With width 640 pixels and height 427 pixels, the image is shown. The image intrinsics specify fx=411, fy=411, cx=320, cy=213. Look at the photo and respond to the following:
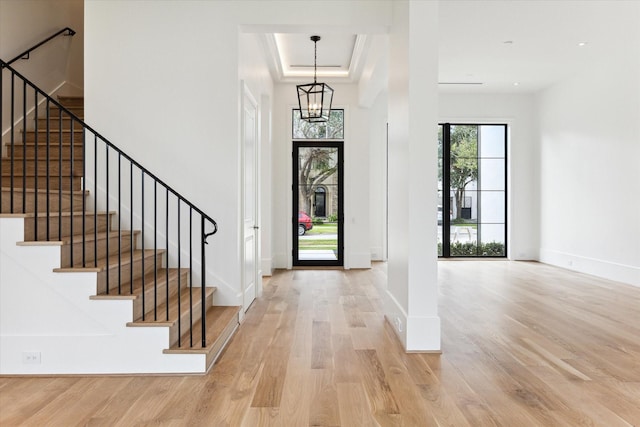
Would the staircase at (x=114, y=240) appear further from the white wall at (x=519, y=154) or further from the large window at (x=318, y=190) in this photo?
the white wall at (x=519, y=154)

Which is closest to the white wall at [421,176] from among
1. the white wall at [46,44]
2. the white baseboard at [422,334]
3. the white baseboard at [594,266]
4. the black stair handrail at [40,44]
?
the white baseboard at [422,334]

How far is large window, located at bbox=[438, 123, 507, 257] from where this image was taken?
8.62m

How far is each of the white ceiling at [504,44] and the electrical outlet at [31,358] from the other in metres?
3.73

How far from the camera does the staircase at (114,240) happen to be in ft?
9.36

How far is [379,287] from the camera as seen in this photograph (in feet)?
18.9

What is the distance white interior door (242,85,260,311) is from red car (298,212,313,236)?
231cm

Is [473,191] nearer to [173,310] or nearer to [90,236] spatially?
[173,310]

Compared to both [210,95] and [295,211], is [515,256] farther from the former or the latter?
[210,95]

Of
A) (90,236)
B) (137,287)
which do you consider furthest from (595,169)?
(90,236)

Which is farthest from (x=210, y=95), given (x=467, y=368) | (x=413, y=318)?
(x=467, y=368)

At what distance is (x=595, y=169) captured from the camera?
6.58 m

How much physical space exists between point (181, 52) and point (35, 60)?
205 centimetres

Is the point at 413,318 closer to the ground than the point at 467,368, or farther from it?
farther from it

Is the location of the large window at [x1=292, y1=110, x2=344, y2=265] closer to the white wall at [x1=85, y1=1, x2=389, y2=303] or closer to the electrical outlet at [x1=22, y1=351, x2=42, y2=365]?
the white wall at [x1=85, y1=1, x2=389, y2=303]
